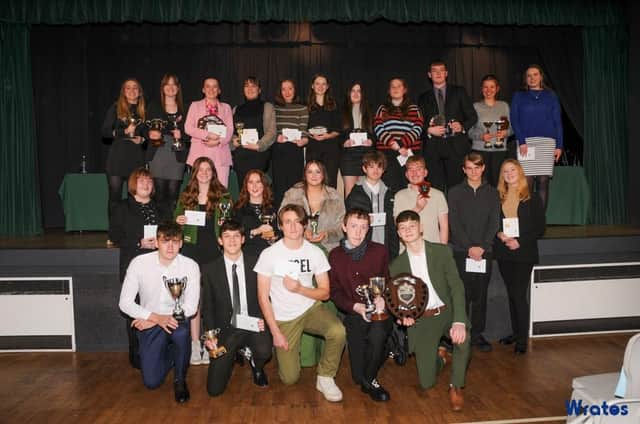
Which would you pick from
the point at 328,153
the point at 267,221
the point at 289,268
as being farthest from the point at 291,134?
the point at 289,268

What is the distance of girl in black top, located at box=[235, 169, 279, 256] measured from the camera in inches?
197

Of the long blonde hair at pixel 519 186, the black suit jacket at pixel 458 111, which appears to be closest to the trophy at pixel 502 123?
the black suit jacket at pixel 458 111

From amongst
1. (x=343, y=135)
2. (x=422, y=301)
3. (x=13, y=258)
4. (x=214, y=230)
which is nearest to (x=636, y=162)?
(x=343, y=135)

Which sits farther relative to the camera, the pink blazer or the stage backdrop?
the stage backdrop

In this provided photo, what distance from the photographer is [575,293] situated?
582cm

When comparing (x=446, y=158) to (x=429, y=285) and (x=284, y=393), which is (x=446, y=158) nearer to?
(x=429, y=285)

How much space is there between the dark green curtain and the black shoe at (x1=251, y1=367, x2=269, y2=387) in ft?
15.5

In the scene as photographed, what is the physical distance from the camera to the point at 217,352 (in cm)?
436

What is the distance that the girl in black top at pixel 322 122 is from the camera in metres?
5.88

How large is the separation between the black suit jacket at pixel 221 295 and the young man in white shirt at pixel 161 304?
0.10m

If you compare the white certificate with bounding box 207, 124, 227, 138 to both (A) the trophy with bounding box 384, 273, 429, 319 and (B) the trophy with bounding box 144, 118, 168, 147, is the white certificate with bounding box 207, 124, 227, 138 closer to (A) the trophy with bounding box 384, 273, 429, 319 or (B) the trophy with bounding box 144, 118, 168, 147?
(B) the trophy with bounding box 144, 118, 168, 147

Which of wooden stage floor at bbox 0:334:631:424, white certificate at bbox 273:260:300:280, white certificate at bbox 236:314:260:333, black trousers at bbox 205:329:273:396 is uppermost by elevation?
white certificate at bbox 273:260:300:280

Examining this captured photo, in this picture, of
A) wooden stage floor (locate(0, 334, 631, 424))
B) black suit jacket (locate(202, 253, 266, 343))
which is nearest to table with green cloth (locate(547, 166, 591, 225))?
wooden stage floor (locate(0, 334, 631, 424))

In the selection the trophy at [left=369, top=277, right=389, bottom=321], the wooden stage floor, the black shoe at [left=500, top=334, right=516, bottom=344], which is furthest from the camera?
the black shoe at [left=500, top=334, right=516, bottom=344]
